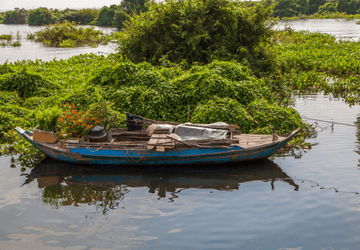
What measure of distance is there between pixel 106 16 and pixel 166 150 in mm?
54429

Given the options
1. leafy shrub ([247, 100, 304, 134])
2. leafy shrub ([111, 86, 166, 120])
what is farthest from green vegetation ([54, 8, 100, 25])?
leafy shrub ([247, 100, 304, 134])

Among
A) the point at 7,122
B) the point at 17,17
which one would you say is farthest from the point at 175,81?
the point at 17,17

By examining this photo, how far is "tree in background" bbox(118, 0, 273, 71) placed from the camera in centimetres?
1592

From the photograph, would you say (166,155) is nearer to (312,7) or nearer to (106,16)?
(106,16)

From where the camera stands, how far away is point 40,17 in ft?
200

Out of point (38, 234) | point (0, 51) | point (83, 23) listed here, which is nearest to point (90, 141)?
point (38, 234)

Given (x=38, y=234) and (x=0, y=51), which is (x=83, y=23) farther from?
(x=38, y=234)

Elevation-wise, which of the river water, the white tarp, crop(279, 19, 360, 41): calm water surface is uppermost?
crop(279, 19, 360, 41): calm water surface

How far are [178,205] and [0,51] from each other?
28.4 m

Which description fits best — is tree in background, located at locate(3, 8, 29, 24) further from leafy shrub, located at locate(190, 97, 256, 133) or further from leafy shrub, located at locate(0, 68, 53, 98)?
leafy shrub, located at locate(190, 97, 256, 133)

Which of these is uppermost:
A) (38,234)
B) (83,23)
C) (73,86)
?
(83,23)

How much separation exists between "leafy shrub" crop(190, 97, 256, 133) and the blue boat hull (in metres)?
1.68

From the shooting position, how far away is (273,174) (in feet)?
28.3

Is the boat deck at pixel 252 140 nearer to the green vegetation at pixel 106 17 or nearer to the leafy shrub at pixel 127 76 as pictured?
the leafy shrub at pixel 127 76
